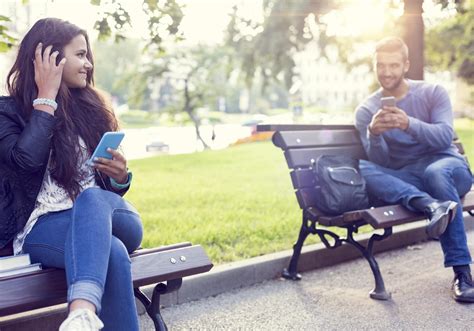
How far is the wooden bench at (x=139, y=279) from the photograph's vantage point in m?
2.34

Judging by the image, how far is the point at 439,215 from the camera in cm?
372

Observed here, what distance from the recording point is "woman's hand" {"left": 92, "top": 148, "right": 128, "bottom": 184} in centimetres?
274

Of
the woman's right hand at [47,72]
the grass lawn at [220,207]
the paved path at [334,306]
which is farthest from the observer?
the grass lawn at [220,207]

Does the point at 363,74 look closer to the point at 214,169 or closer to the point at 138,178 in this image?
the point at 214,169

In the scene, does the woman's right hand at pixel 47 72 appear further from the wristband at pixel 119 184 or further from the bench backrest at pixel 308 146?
the bench backrest at pixel 308 146

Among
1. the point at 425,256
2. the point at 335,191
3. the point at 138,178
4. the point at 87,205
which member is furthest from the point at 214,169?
the point at 87,205

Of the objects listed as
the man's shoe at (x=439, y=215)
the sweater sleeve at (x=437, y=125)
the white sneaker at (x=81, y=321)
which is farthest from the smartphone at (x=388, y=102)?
the white sneaker at (x=81, y=321)

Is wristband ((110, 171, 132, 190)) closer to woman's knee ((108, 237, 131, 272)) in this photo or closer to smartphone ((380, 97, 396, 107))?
woman's knee ((108, 237, 131, 272))

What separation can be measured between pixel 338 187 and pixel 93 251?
2.09 m

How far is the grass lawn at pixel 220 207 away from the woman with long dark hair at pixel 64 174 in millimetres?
1795

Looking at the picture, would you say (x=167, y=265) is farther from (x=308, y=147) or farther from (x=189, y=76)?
(x=189, y=76)

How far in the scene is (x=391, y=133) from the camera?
4555 millimetres

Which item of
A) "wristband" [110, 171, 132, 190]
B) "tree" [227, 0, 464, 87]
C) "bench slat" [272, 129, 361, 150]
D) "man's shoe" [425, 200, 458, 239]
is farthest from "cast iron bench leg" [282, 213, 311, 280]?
"tree" [227, 0, 464, 87]

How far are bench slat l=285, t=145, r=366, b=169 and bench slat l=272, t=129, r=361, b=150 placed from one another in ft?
0.11
